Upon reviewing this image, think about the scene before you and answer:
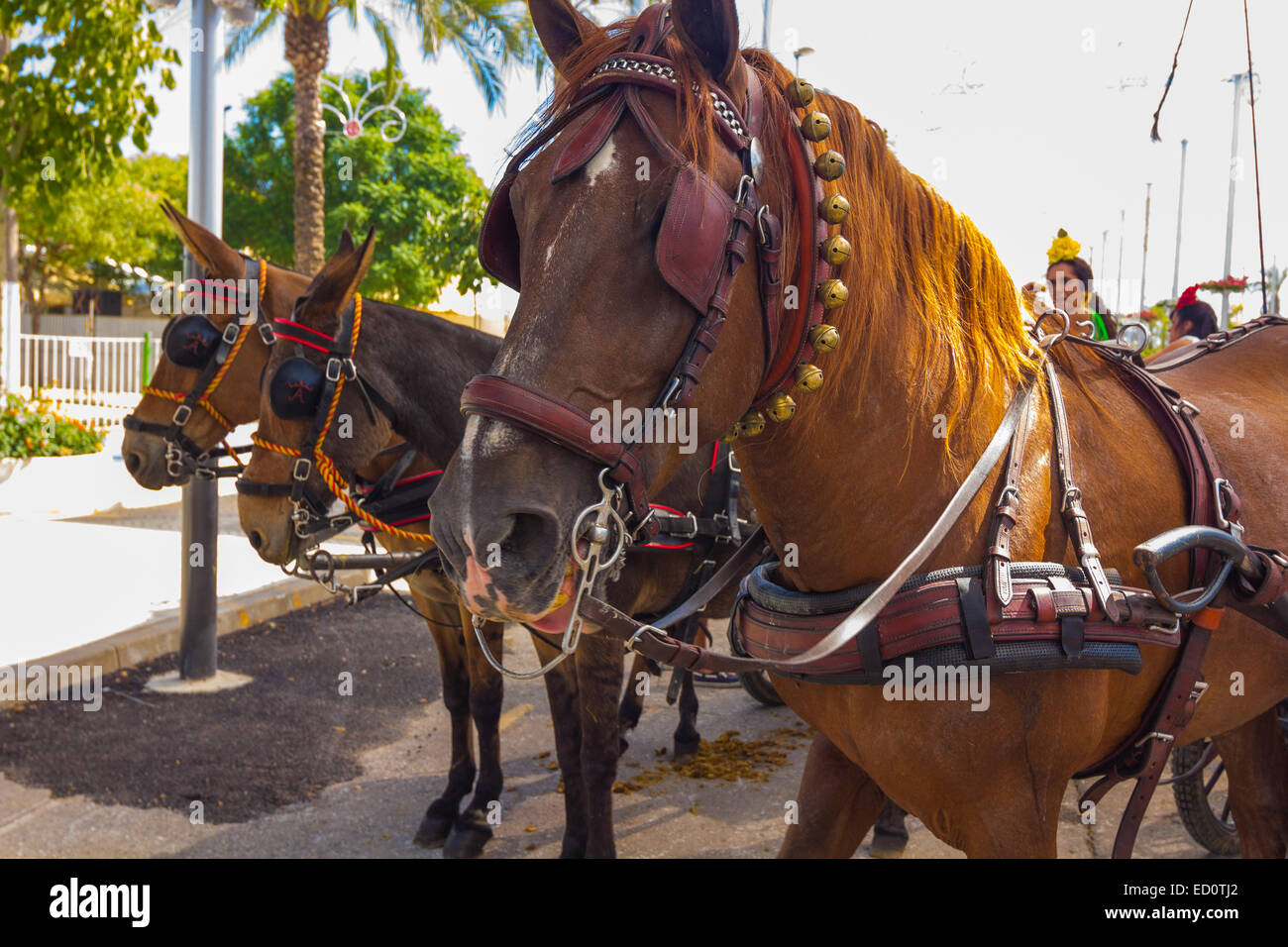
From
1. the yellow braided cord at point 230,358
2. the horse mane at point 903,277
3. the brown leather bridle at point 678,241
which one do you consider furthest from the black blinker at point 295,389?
the horse mane at point 903,277

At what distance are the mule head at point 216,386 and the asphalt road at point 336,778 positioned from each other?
143 centimetres

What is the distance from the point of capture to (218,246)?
4266 millimetres

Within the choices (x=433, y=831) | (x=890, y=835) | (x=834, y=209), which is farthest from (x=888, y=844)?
(x=834, y=209)

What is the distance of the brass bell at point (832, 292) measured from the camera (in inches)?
64.7

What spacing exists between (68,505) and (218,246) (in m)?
8.21

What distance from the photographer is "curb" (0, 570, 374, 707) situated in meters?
5.76

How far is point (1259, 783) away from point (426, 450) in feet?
9.66

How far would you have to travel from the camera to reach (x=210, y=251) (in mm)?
4227

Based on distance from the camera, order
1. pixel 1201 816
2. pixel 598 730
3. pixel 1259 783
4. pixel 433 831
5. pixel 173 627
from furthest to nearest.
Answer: pixel 173 627 → pixel 433 831 → pixel 1201 816 → pixel 598 730 → pixel 1259 783

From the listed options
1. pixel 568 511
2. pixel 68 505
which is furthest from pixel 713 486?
pixel 68 505

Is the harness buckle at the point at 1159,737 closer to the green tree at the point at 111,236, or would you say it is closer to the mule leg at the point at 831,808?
the mule leg at the point at 831,808

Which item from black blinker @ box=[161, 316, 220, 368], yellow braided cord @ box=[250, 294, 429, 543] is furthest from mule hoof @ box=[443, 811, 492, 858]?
black blinker @ box=[161, 316, 220, 368]

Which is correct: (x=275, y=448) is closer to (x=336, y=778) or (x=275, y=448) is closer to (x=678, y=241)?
(x=336, y=778)
